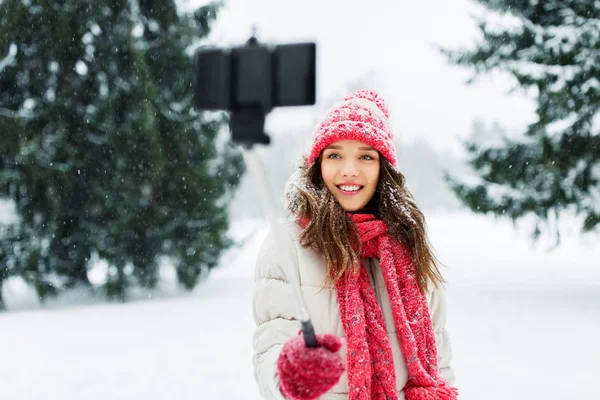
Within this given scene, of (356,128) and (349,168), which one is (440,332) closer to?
(349,168)

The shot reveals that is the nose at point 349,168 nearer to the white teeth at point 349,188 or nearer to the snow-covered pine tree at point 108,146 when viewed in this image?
the white teeth at point 349,188

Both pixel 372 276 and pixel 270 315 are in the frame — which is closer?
pixel 270 315

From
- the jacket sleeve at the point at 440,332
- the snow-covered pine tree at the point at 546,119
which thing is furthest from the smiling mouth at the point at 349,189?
the snow-covered pine tree at the point at 546,119

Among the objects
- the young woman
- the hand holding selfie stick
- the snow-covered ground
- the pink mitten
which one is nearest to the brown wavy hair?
the young woman

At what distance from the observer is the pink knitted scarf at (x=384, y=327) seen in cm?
188

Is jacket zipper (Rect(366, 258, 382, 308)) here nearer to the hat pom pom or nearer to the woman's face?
the woman's face

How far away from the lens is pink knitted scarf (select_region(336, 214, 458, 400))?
1.88m

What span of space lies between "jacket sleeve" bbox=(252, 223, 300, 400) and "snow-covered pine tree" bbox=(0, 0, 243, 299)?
8.99m

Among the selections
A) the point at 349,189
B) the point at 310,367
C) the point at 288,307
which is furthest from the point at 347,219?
the point at 310,367

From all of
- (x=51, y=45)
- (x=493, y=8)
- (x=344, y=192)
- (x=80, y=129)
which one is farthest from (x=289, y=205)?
(x=51, y=45)

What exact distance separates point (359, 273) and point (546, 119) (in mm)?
8107

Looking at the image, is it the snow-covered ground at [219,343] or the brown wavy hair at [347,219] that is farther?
the snow-covered ground at [219,343]

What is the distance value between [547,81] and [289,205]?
805cm

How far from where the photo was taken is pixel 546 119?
9078mm
